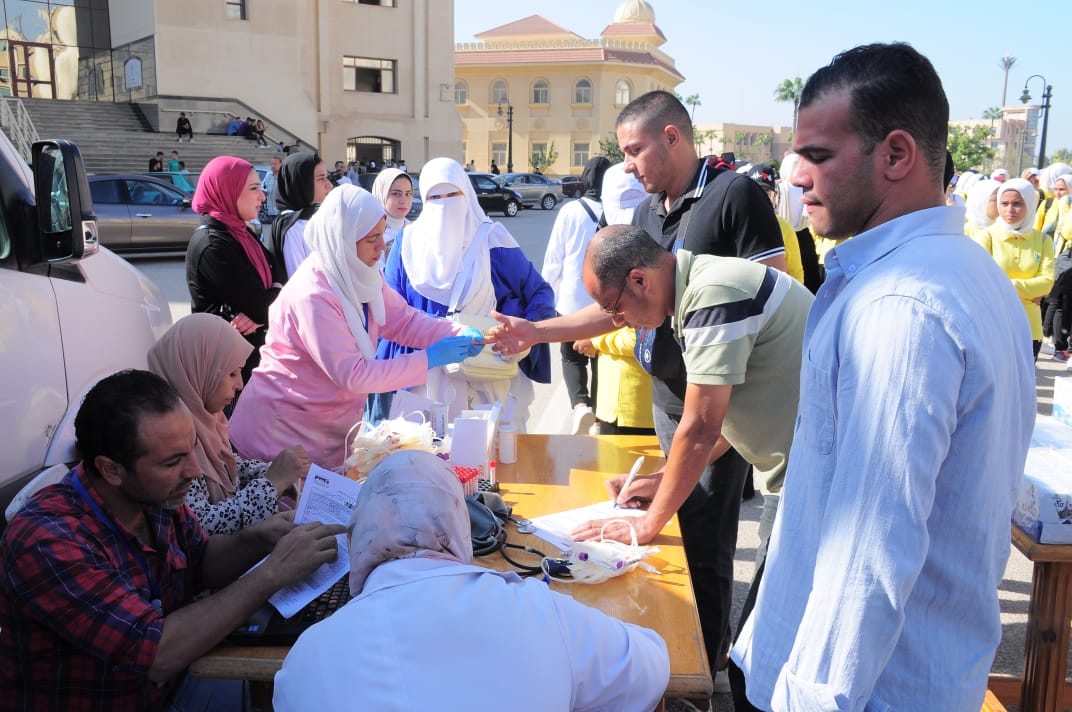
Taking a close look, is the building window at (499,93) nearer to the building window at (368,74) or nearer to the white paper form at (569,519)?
the building window at (368,74)

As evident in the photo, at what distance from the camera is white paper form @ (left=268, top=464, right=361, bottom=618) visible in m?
2.02

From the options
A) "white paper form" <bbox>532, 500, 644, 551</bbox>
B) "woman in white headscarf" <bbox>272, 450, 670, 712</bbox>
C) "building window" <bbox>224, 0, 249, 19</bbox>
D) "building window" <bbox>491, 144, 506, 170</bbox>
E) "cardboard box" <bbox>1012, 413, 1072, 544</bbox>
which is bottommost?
"white paper form" <bbox>532, 500, 644, 551</bbox>

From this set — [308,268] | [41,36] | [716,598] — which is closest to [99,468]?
[308,268]

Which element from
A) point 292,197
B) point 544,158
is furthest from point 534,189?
point 544,158

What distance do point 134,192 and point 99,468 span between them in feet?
46.3

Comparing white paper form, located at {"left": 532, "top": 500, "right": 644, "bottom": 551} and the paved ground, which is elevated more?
white paper form, located at {"left": 532, "top": 500, "right": 644, "bottom": 551}

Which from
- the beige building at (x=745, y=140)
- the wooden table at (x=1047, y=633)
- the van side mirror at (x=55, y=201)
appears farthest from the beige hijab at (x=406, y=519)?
the beige building at (x=745, y=140)

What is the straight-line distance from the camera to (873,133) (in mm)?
1243

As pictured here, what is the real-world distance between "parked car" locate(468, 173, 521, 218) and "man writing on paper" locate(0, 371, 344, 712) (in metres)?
24.7

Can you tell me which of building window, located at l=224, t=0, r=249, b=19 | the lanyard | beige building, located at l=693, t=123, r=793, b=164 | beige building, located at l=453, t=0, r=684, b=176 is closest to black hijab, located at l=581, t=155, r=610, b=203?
the lanyard

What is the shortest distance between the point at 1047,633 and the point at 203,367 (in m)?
2.81

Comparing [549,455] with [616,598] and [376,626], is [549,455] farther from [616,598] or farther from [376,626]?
[376,626]

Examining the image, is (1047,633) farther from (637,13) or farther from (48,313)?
(637,13)

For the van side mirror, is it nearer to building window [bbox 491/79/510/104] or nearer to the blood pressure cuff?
the blood pressure cuff
